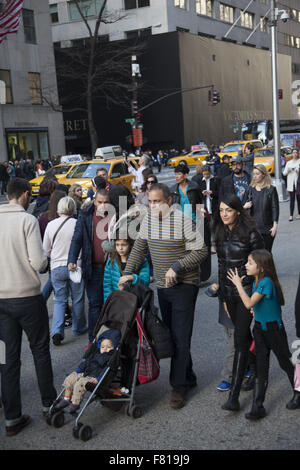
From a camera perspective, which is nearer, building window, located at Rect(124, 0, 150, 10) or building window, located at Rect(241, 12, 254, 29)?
building window, located at Rect(124, 0, 150, 10)

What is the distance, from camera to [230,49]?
6056cm

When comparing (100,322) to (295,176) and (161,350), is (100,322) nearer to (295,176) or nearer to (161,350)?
(161,350)

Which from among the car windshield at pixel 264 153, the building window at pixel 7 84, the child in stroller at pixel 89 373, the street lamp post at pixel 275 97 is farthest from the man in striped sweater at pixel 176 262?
the building window at pixel 7 84

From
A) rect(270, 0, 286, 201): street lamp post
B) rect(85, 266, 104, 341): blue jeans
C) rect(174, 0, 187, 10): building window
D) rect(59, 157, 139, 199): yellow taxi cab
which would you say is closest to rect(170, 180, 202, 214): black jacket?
rect(85, 266, 104, 341): blue jeans

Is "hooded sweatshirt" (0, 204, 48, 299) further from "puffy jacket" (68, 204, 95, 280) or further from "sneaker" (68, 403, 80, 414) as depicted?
"puffy jacket" (68, 204, 95, 280)

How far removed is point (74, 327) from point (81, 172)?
15.0 m

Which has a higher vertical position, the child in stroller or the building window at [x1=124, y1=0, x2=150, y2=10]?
the building window at [x1=124, y1=0, x2=150, y2=10]

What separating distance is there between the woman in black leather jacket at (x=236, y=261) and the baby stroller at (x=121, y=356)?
0.76 meters

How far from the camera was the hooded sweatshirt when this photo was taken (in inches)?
182

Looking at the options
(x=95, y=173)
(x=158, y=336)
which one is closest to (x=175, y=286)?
(x=158, y=336)

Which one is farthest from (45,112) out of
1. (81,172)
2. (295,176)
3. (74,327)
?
(74,327)

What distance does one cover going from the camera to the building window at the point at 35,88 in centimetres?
4297

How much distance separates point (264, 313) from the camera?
4.72 meters

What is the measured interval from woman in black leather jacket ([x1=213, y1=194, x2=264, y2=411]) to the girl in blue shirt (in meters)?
0.15
